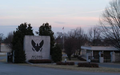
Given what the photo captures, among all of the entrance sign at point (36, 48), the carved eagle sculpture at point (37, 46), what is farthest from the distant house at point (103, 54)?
the carved eagle sculpture at point (37, 46)

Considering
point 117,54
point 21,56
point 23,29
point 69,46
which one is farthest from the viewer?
point 69,46

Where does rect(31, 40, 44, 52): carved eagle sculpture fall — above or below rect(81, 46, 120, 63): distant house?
above

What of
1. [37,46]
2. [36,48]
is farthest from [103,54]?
[36,48]

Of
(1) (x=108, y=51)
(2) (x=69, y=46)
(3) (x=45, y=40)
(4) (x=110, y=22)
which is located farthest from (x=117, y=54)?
(3) (x=45, y=40)

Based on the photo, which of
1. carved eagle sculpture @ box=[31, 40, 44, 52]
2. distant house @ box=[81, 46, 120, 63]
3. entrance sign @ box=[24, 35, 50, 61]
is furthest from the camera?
distant house @ box=[81, 46, 120, 63]

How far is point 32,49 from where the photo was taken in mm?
34250

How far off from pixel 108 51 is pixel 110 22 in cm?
895

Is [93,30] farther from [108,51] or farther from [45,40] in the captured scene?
[45,40]

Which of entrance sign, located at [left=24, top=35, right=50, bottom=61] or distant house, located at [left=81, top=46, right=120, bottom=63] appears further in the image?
distant house, located at [left=81, top=46, right=120, bottom=63]

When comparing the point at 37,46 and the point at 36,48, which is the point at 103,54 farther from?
the point at 36,48

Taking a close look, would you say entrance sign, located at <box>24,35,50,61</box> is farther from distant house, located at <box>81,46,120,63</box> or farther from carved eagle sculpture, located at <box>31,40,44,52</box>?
distant house, located at <box>81,46,120,63</box>

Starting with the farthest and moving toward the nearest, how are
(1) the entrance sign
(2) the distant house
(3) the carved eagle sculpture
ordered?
(2) the distant house → (3) the carved eagle sculpture → (1) the entrance sign

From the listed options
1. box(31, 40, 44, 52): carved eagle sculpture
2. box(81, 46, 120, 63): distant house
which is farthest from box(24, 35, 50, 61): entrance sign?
box(81, 46, 120, 63): distant house

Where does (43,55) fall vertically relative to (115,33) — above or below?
below
